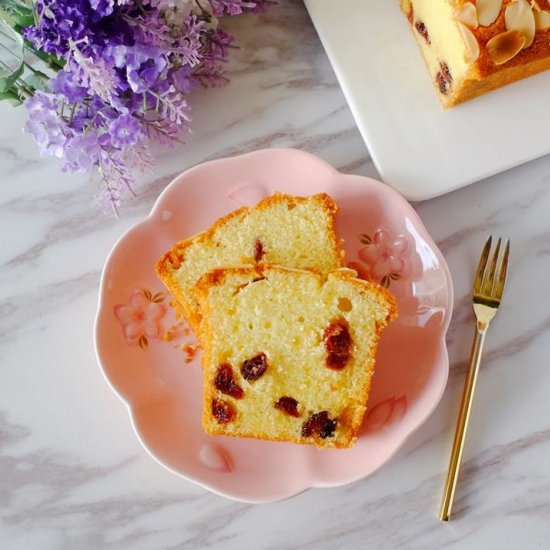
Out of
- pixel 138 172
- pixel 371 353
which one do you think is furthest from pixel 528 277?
pixel 138 172

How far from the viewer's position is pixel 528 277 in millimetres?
2115

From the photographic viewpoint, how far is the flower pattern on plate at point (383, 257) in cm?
203

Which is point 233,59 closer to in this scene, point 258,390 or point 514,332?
point 258,390

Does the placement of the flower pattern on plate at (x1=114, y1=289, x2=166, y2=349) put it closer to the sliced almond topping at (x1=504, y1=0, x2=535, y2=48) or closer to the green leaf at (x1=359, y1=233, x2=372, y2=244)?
the green leaf at (x1=359, y1=233, x2=372, y2=244)

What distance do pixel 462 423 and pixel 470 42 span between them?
38.5 inches

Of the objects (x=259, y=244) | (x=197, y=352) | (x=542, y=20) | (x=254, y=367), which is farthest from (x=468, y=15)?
(x=197, y=352)

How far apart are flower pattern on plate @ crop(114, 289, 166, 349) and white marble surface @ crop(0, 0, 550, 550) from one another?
0.15m

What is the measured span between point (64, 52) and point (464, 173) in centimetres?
105

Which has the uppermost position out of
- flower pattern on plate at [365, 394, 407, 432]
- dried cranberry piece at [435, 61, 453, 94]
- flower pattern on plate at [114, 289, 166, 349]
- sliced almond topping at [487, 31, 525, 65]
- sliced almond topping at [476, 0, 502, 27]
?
sliced almond topping at [476, 0, 502, 27]

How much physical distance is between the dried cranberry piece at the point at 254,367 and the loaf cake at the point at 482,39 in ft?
2.79

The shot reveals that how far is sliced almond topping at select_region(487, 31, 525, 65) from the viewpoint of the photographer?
72.7 inches

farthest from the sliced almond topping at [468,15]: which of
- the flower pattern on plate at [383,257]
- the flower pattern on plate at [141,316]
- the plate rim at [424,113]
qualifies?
the flower pattern on plate at [141,316]

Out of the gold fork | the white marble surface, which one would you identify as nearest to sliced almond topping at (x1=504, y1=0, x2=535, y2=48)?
the white marble surface

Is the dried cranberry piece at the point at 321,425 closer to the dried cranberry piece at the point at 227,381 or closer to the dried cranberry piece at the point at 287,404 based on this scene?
the dried cranberry piece at the point at 287,404
